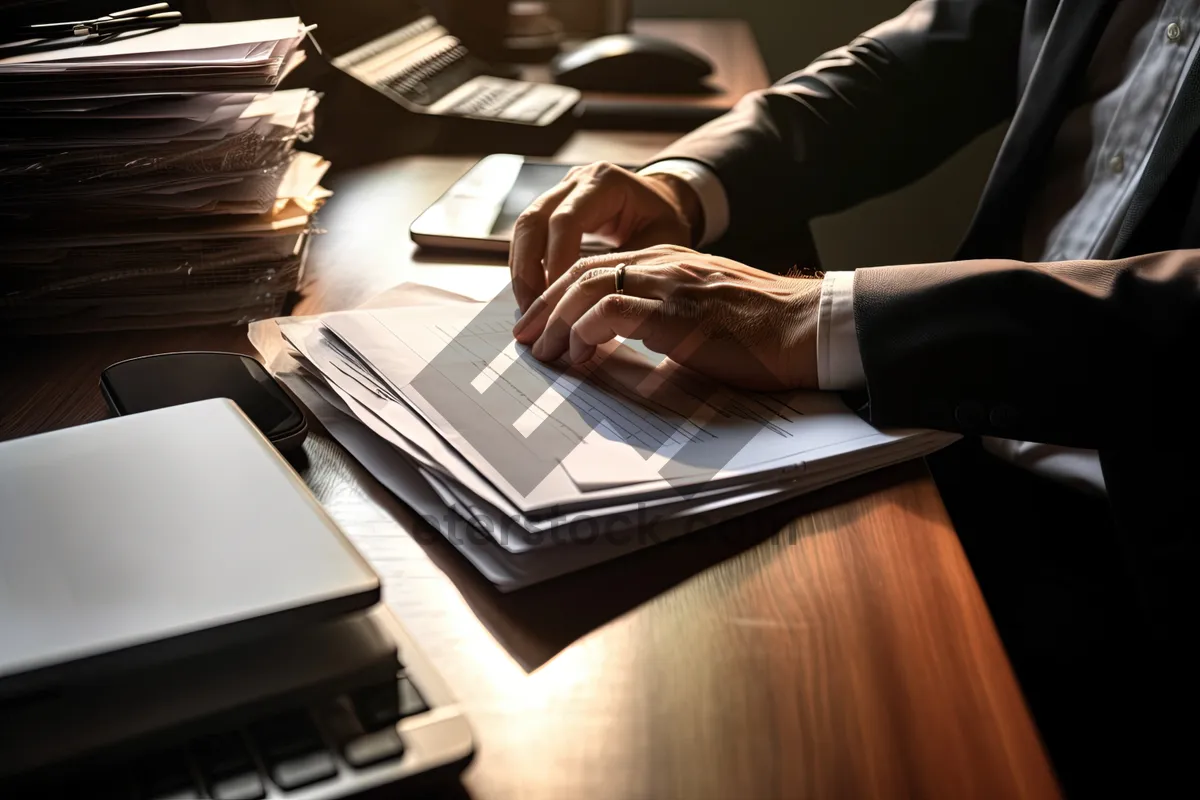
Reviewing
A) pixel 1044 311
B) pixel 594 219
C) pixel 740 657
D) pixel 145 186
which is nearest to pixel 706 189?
pixel 594 219

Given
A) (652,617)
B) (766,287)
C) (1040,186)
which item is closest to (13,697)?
(652,617)

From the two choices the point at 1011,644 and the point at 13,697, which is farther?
the point at 1011,644

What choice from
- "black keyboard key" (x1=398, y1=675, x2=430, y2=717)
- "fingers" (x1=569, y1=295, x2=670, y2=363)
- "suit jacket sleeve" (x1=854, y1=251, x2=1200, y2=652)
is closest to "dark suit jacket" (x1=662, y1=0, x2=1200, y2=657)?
"suit jacket sleeve" (x1=854, y1=251, x2=1200, y2=652)

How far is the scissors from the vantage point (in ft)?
2.50

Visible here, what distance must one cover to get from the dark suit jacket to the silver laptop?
0.35 meters

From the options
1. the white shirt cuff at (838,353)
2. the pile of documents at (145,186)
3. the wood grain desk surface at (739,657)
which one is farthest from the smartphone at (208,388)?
the white shirt cuff at (838,353)

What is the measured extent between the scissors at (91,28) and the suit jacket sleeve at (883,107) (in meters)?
0.54

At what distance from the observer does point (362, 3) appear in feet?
4.56

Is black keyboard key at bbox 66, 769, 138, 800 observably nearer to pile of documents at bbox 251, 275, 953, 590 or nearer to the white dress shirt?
pile of documents at bbox 251, 275, 953, 590

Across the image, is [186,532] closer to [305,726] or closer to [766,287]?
[305,726]

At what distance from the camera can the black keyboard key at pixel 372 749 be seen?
0.33 m

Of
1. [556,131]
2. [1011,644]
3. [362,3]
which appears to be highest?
[362,3]

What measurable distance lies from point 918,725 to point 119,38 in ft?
2.60

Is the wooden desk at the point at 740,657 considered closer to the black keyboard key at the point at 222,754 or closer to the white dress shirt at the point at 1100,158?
the black keyboard key at the point at 222,754
